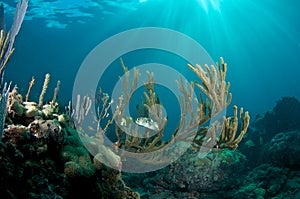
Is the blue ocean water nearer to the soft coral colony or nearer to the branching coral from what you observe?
the soft coral colony

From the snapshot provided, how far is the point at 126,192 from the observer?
128 inches

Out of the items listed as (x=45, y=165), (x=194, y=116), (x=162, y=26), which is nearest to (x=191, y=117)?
(x=194, y=116)

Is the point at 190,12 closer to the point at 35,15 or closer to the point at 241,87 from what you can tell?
the point at 35,15

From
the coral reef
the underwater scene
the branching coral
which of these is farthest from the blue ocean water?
the coral reef

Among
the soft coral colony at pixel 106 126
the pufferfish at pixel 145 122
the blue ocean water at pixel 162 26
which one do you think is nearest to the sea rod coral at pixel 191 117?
the soft coral colony at pixel 106 126

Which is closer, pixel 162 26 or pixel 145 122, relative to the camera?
pixel 145 122

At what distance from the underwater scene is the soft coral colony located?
0.05ft

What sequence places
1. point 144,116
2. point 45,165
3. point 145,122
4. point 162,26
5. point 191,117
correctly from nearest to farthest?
point 45,165 → point 145,122 → point 191,117 → point 144,116 → point 162,26

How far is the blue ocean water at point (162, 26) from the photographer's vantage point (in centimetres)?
2441

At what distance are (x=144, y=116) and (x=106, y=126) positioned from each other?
90 centimetres

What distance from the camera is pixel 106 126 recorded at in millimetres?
4805

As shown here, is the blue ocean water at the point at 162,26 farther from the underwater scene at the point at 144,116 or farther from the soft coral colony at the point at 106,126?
the soft coral colony at the point at 106,126

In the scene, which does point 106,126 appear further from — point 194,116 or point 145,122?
point 194,116

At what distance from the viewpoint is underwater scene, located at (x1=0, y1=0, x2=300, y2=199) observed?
263 centimetres
